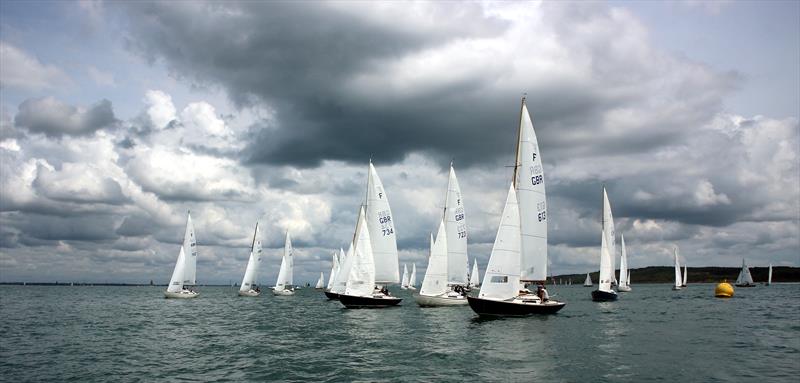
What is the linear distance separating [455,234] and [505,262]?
20.4 m

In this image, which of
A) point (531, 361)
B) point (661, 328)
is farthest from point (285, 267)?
point (531, 361)

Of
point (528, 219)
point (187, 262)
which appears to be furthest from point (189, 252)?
point (528, 219)

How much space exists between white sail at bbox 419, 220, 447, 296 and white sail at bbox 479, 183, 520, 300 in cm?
1631

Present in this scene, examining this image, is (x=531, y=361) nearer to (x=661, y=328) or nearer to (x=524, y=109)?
(x=661, y=328)

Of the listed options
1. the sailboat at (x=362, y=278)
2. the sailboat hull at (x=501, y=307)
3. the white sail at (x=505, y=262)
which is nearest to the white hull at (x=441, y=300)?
the sailboat at (x=362, y=278)

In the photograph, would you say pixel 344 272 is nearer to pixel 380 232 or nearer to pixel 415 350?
pixel 380 232

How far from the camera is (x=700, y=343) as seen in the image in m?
29.9

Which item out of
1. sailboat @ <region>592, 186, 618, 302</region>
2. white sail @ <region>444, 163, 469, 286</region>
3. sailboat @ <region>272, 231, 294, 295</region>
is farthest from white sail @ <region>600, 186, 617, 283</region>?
sailboat @ <region>272, 231, 294, 295</region>

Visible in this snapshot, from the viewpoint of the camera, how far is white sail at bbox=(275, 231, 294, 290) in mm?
102750

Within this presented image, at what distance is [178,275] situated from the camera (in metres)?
83.8

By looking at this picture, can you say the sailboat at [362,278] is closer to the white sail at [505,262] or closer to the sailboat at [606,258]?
the white sail at [505,262]

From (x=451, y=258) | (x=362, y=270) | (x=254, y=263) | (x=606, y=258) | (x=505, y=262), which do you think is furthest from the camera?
(x=254, y=263)

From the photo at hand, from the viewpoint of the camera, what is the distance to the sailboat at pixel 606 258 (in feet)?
245

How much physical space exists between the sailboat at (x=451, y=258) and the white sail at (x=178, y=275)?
41.7 metres
